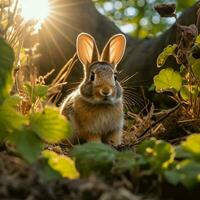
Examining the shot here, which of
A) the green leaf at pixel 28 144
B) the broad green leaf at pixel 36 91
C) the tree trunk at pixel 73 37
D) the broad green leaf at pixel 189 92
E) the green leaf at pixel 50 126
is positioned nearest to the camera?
the green leaf at pixel 28 144

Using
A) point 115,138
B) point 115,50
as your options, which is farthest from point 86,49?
point 115,138

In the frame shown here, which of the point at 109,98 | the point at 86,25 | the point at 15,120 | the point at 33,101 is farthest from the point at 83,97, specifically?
the point at 86,25

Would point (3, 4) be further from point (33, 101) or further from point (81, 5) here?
point (81, 5)

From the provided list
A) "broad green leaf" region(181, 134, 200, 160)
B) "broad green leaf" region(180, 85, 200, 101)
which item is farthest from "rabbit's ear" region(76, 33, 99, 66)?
"broad green leaf" region(181, 134, 200, 160)

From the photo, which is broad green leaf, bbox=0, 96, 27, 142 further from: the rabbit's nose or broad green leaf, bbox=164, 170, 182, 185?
the rabbit's nose

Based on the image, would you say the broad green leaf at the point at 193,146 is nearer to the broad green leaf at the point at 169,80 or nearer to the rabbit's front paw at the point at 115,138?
the broad green leaf at the point at 169,80

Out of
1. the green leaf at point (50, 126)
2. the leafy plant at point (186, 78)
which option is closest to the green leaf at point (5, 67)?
the green leaf at point (50, 126)
